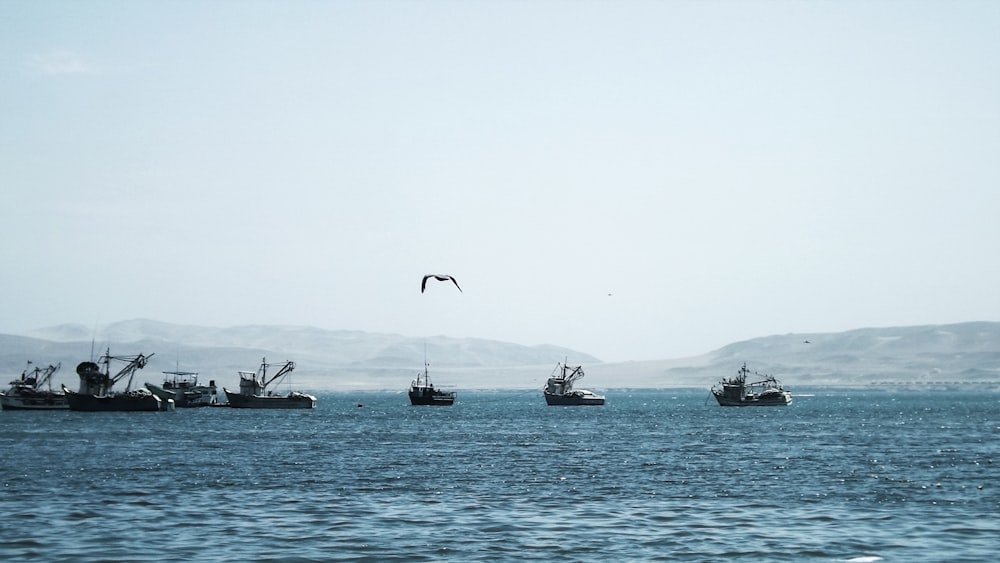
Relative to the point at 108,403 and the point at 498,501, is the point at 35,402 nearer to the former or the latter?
the point at 108,403

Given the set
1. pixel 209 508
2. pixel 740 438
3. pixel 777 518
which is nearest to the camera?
pixel 777 518

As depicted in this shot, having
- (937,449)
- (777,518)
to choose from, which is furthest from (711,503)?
Answer: (937,449)

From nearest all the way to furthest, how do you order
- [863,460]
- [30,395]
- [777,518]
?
[777,518] < [863,460] < [30,395]

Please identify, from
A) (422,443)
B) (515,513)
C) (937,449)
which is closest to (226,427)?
(422,443)

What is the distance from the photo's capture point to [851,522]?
44.6 m

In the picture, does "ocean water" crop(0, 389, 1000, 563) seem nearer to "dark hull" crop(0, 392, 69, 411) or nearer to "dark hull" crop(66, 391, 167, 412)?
"dark hull" crop(66, 391, 167, 412)

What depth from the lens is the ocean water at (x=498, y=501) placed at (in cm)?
3819

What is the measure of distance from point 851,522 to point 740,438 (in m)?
68.8

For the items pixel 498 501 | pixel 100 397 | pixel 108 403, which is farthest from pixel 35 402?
Answer: pixel 498 501

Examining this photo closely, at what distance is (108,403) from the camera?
580 ft

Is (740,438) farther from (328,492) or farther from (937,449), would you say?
(328,492)

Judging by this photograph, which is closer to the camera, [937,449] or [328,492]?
[328,492]

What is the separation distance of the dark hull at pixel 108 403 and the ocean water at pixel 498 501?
78055 millimetres

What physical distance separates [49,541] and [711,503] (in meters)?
29.0
